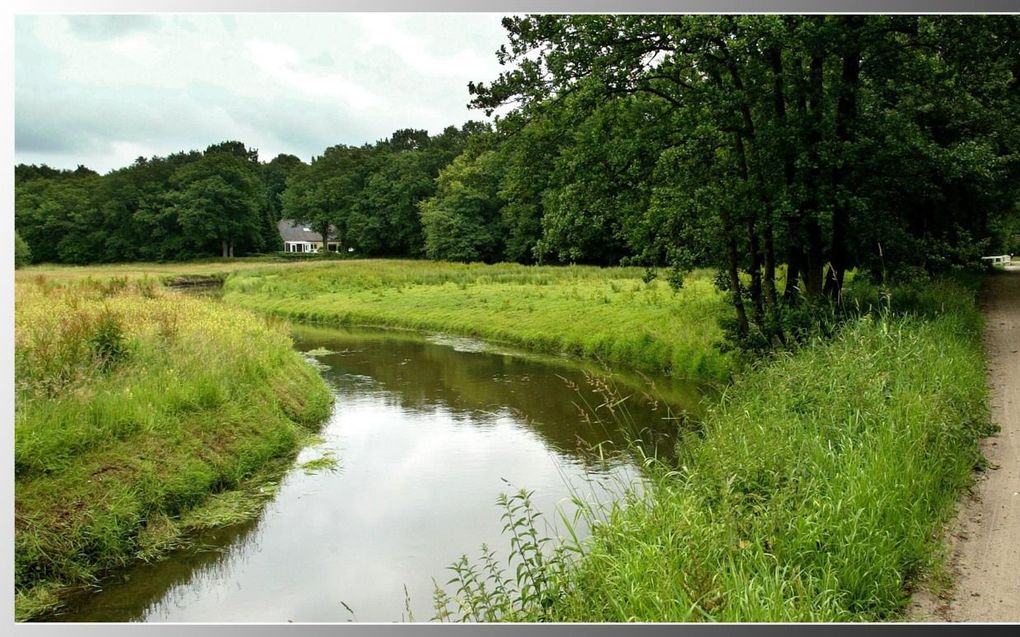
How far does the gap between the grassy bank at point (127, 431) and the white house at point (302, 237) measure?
63.5 m

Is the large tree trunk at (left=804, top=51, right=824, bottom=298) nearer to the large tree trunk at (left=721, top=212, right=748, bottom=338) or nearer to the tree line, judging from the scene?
the large tree trunk at (left=721, top=212, right=748, bottom=338)

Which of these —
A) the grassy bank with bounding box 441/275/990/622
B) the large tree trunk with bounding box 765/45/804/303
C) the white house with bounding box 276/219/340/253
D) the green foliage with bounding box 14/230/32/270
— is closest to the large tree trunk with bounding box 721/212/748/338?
the large tree trunk with bounding box 765/45/804/303

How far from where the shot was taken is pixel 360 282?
44.5 metres

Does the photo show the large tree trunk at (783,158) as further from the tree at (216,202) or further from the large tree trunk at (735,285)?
the tree at (216,202)

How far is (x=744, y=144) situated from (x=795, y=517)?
10.2 metres

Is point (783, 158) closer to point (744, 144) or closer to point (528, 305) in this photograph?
point (744, 144)

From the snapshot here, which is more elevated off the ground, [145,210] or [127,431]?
[145,210]

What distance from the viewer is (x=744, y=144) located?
1535cm

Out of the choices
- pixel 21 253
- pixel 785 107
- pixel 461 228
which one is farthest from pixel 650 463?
pixel 461 228

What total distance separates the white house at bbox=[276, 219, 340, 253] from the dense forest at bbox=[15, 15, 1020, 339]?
62.6 meters

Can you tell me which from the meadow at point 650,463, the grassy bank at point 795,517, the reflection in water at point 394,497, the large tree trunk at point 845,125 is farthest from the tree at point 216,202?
the grassy bank at point 795,517

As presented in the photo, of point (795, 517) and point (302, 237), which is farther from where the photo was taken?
point (302, 237)

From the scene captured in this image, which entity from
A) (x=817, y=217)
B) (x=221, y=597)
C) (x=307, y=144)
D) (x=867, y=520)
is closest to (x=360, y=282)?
(x=307, y=144)

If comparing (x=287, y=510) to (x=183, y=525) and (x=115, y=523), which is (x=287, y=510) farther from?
(x=115, y=523)
